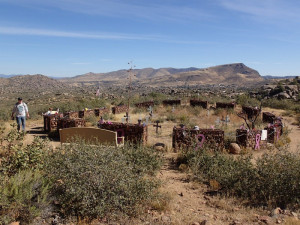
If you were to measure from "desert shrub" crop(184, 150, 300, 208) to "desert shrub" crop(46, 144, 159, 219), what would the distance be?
2.05 metres

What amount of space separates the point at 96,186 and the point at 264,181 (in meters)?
3.59

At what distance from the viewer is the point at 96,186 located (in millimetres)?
4656

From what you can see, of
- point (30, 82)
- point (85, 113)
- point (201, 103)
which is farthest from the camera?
point (30, 82)

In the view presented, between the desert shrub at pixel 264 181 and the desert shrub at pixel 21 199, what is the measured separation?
380 centimetres

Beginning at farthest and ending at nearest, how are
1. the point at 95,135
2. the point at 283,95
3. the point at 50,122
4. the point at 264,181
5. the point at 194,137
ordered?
the point at 283,95 < the point at 50,122 < the point at 194,137 < the point at 95,135 < the point at 264,181

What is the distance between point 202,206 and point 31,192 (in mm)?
3228

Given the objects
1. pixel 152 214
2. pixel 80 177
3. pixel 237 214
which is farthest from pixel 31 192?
pixel 237 214

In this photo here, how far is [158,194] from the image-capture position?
211 inches

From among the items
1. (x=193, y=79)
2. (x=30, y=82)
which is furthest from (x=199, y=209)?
(x=193, y=79)

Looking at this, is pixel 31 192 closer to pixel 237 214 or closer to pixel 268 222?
pixel 237 214

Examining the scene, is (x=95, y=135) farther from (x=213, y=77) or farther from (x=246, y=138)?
(x=213, y=77)

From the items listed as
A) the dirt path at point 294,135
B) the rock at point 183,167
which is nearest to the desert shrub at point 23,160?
the rock at point 183,167

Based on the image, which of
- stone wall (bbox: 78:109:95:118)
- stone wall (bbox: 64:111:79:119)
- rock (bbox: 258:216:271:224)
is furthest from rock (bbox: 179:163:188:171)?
stone wall (bbox: 78:109:95:118)

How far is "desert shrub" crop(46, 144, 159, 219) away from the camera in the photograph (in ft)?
15.0
